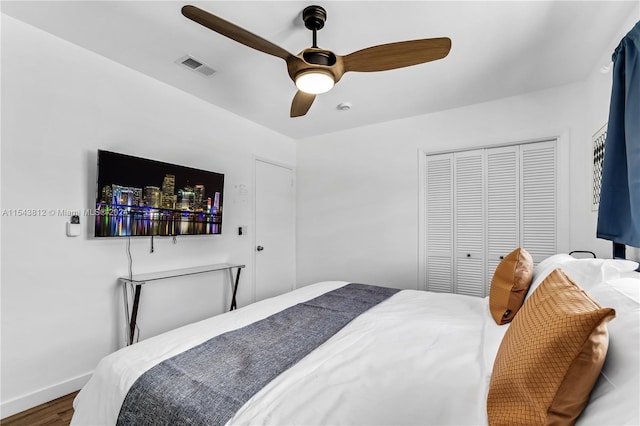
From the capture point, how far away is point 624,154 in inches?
64.5

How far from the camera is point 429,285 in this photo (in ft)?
11.1

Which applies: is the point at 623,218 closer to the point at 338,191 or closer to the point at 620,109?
the point at 620,109

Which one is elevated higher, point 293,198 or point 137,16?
point 137,16

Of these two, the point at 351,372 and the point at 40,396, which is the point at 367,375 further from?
the point at 40,396

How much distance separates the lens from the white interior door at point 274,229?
3795 mm

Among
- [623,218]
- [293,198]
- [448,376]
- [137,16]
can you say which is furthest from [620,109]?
[293,198]

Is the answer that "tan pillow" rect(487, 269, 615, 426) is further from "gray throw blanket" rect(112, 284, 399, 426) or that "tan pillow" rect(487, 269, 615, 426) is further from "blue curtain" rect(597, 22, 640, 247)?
"blue curtain" rect(597, 22, 640, 247)

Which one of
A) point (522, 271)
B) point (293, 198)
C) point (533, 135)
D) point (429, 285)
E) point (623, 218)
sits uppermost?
point (533, 135)

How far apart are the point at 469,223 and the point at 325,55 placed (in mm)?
2389

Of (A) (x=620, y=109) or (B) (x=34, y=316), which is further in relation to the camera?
(B) (x=34, y=316)

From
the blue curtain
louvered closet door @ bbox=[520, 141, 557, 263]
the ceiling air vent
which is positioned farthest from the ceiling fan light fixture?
louvered closet door @ bbox=[520, 141, 557, 263]

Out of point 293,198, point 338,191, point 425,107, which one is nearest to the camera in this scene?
point 425,107

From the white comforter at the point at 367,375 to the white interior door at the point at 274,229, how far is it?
2074 mm

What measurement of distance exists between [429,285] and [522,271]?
1827 millimetres
